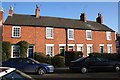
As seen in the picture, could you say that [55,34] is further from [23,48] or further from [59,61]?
[59,61]

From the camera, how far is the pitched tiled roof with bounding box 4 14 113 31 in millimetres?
32969

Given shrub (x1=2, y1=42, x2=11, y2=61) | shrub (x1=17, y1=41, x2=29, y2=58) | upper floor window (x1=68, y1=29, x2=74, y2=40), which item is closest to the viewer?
shrub (x1=2, y1=42, x2=11, y2=61)

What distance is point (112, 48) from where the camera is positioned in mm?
41625

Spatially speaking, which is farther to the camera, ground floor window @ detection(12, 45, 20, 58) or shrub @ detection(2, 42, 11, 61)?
ground floor window @ detection(12, 45, 20, 58)

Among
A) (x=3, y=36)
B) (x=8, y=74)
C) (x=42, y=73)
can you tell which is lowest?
(x=42, y=73)

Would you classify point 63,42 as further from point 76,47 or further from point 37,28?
point 37,28

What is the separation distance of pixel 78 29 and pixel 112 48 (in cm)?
875

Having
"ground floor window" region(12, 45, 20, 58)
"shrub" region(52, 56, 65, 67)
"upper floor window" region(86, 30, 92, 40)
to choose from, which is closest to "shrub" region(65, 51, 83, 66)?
"shrub" region(52, 56, 65, 67)

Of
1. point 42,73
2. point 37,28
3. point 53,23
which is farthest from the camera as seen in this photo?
point 53,23

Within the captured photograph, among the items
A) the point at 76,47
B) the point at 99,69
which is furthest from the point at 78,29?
the point at 99,69

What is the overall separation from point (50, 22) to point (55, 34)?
2.66m

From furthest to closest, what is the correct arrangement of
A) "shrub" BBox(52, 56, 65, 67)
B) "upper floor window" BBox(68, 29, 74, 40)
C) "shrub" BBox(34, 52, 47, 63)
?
"upper floor window" BBox(68, 29, 74, 40), "shrub" BBox(34, 52, 47, 63), "shrub" BBox(52, 56, 65, 67)

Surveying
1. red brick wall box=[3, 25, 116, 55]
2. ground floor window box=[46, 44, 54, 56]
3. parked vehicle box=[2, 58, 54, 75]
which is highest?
red brick wall box=[3, 25, 116, 55]

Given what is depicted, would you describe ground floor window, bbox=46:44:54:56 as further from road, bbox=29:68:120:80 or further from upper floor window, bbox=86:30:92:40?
road, bbox=29:68:120:80
